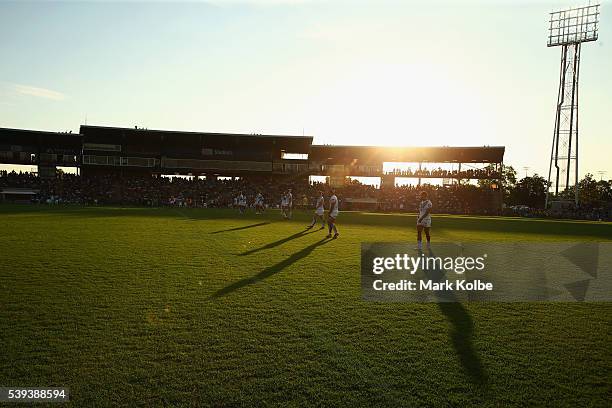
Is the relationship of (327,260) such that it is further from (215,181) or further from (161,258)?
(215,181)

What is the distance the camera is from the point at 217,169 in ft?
190

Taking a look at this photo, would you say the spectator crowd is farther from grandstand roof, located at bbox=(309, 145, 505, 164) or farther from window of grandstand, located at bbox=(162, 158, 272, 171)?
grandstand roof, located at bbox=(309, 145, 505, 164)

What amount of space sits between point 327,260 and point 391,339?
5.76 metres

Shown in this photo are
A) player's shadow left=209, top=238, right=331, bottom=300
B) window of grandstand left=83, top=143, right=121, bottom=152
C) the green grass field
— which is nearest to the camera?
the green grass field

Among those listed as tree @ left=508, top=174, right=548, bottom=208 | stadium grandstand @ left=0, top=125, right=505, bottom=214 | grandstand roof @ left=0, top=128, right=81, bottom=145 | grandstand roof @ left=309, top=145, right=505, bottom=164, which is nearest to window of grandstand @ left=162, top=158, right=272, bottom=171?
stadium grandstand @ left=0, top=125, right=505, bottom=214

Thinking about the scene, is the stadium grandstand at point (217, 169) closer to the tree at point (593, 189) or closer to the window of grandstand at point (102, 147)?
the window of grandstand at point (102, 147)

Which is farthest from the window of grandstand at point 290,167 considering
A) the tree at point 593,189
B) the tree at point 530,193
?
the tree at point 593,189

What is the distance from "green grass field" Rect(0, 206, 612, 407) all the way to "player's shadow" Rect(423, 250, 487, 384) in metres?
0.03

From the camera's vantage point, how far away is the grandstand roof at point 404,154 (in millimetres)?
59228

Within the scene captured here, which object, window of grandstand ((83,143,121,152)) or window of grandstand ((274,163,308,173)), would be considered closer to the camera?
window of grandstand ((83,143,121,152))

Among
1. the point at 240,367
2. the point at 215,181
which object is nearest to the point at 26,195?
the point at 215,181

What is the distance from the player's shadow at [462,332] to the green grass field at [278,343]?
3cm

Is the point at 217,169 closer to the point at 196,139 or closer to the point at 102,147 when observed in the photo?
the point at 196,139

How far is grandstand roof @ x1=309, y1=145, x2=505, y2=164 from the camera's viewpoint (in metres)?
59.2
